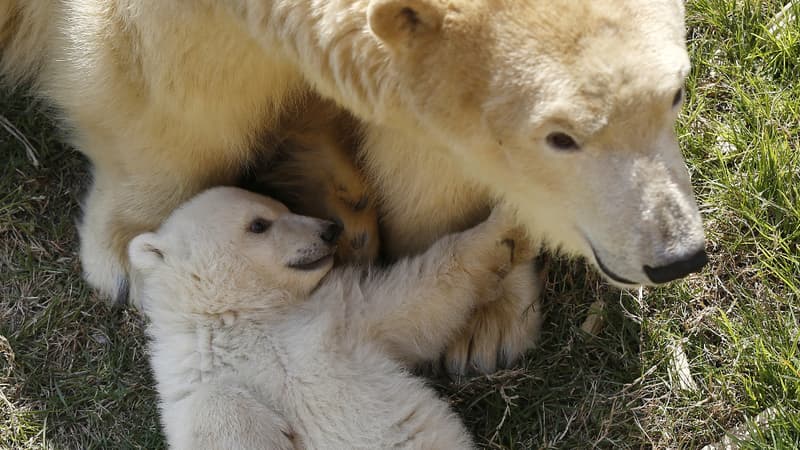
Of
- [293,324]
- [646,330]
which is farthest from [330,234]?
[646,330]

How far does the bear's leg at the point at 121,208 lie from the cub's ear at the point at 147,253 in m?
0.33

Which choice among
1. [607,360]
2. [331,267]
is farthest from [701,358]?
[331,267]

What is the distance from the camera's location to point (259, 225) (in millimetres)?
3191

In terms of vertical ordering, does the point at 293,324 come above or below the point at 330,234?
below

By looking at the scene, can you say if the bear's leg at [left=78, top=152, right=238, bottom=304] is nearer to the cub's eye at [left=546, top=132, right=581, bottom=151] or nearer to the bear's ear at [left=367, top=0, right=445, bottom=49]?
the bear's ear at [left=367, top=0, right=445, bottom=49]

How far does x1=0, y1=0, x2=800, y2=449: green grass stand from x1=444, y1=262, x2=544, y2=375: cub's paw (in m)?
0.06

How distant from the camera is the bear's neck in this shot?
247 centimetres

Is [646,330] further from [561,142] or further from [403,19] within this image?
[403,19]

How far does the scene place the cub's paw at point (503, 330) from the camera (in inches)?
134

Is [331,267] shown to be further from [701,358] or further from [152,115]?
[701,358]

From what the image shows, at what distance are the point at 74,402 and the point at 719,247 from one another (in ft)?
8.12

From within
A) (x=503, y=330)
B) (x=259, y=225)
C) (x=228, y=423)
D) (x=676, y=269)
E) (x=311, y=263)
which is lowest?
(x=503, y=330)

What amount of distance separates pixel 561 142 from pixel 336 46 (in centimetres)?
65

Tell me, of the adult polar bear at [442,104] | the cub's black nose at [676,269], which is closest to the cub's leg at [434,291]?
the adult polar bear at [442,104]
